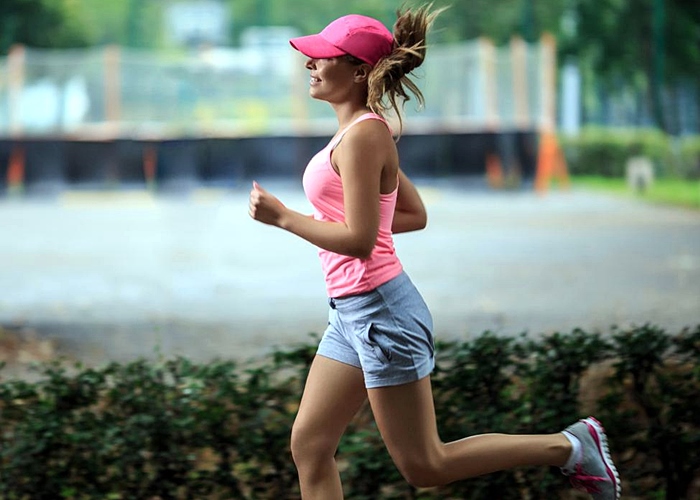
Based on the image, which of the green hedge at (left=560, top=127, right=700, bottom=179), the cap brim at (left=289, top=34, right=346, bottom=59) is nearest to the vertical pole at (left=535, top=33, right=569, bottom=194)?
the green hedge at (left=560, top=127, right=700, bottom=179)

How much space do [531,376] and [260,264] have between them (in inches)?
390

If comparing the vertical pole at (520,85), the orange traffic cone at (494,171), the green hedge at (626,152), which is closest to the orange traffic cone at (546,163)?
the vertical pole at (520,85)

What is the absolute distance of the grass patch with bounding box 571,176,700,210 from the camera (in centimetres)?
2211

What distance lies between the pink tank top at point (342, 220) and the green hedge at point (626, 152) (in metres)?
23.2

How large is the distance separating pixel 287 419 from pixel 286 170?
19.0 meters

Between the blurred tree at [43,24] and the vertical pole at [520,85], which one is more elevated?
the blurred tree at [43,24]

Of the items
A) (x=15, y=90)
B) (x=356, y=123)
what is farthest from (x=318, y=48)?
(x=15, y=90)

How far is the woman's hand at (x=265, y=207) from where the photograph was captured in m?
2.91

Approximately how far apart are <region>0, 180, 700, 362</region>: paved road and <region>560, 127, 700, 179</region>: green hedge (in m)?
4.94

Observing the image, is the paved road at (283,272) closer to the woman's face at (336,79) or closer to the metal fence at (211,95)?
the metal fence at (211,95)

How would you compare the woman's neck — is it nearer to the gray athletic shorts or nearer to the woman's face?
the woman's face

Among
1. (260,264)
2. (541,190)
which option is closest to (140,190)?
(541,190)

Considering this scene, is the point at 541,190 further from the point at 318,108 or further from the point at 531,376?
the point at 531,376

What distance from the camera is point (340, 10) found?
105 ft
